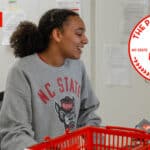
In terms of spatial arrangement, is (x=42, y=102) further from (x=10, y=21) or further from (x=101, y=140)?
(x=10, y=21)

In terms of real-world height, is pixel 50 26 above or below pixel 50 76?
above

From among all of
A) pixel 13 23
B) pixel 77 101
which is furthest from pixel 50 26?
pixel 13 23

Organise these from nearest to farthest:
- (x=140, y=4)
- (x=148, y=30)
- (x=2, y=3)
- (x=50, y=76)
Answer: (x=50, y=76)
(x=148, y=30)
(x=140, y=4)
(x=2, y=3)

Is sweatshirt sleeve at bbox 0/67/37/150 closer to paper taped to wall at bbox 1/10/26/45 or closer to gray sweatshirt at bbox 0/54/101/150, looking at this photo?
gray sweatshirt at bbox 0/54/101/150

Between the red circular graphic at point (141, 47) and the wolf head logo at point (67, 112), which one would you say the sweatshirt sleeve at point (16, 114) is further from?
the red circular graphic at point (141, 47)

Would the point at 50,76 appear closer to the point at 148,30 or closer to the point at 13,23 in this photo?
the point at 148,30

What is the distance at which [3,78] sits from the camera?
107 inches

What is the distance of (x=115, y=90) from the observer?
2.45 m

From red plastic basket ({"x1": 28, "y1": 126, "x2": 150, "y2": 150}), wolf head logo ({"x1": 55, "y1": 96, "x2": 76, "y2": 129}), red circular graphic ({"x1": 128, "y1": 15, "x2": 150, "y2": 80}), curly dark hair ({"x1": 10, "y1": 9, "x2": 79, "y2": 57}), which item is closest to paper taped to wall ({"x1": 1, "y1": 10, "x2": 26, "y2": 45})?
red circular graphic ({"x1": 128, "y1": 15, "x2": 150, "y2": 80})

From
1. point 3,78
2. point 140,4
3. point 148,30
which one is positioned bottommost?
point 3,78

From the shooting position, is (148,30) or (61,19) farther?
(148,30)

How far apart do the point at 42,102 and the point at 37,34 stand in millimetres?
331

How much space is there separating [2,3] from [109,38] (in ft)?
2.71

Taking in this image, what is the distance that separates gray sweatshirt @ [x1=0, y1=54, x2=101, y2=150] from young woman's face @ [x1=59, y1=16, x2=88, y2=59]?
0.29ft
